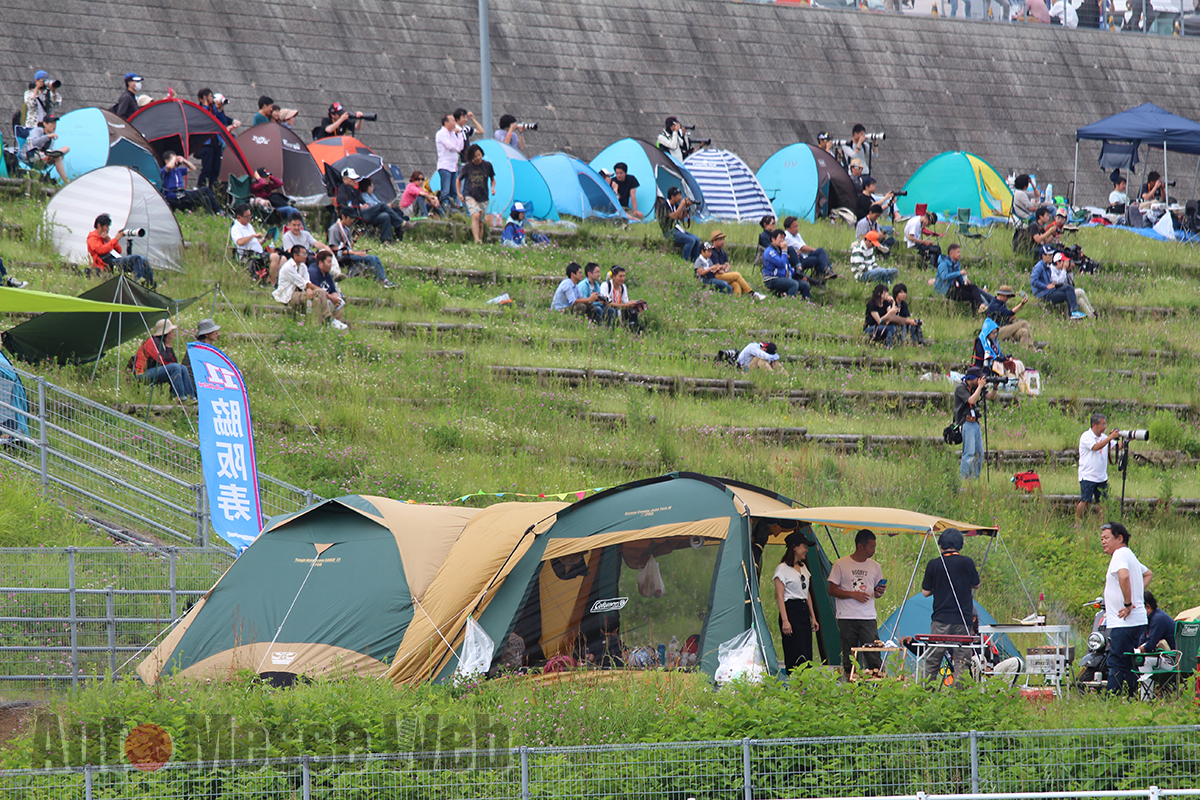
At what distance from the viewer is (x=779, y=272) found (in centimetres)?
2269

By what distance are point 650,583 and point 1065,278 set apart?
1550 cm

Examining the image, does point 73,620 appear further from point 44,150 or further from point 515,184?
point 515,184

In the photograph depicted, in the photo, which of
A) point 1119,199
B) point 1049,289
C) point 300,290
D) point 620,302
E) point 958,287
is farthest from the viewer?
point 1119,199

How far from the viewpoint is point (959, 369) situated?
2034 cm

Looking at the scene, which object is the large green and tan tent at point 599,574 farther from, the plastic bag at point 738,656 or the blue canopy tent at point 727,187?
the blue canopy tent at point 727,187

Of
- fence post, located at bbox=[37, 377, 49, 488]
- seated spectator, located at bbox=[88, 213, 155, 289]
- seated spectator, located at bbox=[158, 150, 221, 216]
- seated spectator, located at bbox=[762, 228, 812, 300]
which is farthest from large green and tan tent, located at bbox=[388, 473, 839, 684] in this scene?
seated spectator, located at bbox=[158, 150, 221, 216]

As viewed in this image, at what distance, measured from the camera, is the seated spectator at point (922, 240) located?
25.2 metres

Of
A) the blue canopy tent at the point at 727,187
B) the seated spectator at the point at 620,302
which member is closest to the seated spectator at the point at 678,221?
the blue canopy tent at the point at 727,187

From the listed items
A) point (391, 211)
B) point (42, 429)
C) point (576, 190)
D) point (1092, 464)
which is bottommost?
point (1092, 464)

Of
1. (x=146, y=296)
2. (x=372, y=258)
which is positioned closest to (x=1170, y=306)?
(x=372, y=258)

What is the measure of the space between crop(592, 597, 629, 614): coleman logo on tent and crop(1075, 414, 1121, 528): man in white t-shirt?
24.2ft

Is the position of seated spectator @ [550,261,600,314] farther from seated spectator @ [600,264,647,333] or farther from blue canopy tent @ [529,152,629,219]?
blue canopy tent @ [529,152,629,219]

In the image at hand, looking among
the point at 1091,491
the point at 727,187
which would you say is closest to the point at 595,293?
the point at 1091,491

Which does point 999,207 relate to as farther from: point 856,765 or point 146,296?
point 856,765
